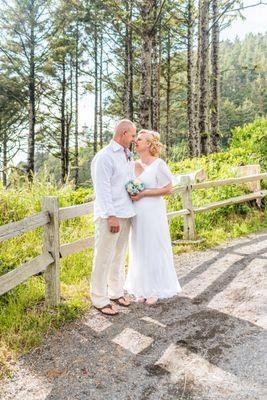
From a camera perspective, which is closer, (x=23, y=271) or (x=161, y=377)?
(x=161, y=377)

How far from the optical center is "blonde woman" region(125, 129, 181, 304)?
499cm

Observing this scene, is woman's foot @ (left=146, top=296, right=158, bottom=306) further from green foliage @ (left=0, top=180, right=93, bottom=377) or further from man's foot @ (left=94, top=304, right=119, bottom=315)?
green foliage @ (left=0, top=180, right=93, bottom=377)

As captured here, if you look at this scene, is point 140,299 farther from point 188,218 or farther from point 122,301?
point 188,218

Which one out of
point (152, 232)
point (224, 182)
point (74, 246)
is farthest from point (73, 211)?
point (224, 182)

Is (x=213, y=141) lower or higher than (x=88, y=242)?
higher

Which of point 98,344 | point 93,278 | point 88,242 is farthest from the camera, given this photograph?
point 88,242

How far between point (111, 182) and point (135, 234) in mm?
856

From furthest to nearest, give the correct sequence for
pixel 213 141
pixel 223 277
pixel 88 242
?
pixel 213 141, pixel 223 277, pixel 88 242

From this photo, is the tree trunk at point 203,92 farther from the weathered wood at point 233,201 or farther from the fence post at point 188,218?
the fence post at point 188,218

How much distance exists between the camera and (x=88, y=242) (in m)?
5.49

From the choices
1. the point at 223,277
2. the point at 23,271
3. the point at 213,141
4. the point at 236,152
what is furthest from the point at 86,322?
the point at 213,141

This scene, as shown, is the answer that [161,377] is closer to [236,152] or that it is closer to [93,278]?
[93,278]

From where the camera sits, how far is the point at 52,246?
15.4 feet

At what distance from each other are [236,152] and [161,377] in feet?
33.1
